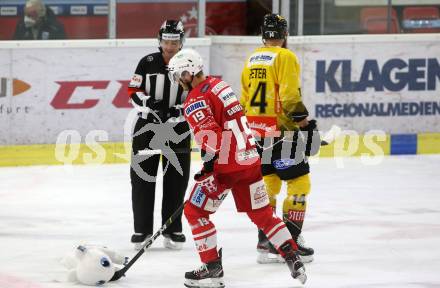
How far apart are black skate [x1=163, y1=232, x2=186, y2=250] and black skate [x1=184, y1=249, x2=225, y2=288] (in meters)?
0.95

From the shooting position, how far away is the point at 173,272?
6430 millimetres

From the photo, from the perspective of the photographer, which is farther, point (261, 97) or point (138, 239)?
point (138, 239)

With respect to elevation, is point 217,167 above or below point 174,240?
above

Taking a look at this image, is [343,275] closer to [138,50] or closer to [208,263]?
[208,263]

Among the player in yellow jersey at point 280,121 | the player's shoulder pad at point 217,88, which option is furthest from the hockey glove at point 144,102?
the player's shoulder pad at point 217,88

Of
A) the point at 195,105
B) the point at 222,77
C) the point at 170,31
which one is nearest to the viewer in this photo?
the point at 195,105

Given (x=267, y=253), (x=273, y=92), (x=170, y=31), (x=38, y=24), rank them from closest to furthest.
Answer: (x=273, y=92)
(x=267, y=253)
(x=170, y=31)
(x=38, y=24)

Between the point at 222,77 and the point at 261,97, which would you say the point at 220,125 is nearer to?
the point at 261,97

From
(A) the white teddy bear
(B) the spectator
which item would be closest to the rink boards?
(B) the spectator

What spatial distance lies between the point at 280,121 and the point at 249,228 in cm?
117

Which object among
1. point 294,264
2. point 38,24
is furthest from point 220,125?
point 38,24

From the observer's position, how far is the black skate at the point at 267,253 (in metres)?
6.68

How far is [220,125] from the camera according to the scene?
598 cm

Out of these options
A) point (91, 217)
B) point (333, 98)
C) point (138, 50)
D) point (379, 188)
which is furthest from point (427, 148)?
point (91, 217)
